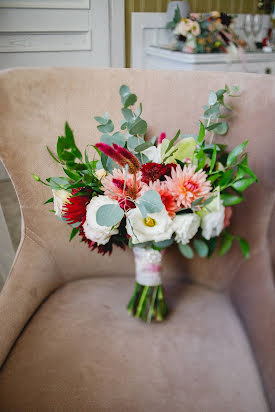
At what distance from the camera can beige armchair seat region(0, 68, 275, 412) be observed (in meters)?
0.60

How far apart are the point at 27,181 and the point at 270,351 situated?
1.90 ft

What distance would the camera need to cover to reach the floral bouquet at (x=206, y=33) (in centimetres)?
188

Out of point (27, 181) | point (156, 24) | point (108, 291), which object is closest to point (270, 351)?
point (108, 291)

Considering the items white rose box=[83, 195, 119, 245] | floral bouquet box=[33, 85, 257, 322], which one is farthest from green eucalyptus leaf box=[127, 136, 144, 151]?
white rose box=[83, 195, 119, 245]

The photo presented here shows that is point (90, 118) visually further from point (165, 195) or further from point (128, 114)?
point (165, 195)

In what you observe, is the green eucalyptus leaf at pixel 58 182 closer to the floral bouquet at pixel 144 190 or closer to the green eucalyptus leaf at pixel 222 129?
the floral bouquet at pixel 144 190

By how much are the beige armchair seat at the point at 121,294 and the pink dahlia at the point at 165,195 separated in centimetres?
25

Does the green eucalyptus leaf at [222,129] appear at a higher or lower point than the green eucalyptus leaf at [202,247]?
higher

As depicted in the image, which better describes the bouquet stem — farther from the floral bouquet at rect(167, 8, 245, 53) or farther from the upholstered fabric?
the floral bouquet at rect(167, 8, 245, 53)

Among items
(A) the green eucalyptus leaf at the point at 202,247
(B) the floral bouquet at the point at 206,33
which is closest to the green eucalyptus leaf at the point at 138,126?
(A) the green eucalyptus leaf at the point at 202,247

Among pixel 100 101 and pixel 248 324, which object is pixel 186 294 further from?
pixel 100 101

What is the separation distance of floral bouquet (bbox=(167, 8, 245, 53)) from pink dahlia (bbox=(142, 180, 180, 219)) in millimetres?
1545

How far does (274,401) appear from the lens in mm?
561

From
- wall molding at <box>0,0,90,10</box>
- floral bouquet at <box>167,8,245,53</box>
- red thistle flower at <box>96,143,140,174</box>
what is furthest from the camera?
floral bouquet at <box>167,8,245,53</box>
